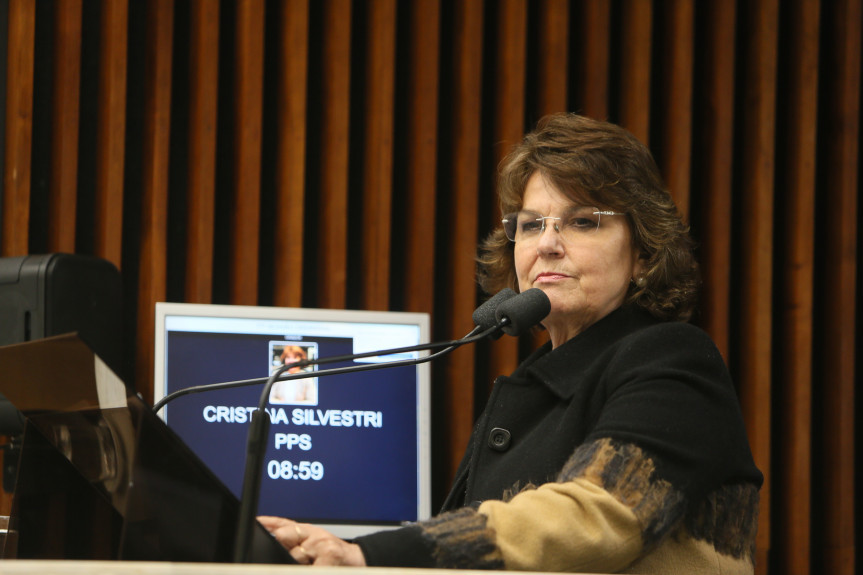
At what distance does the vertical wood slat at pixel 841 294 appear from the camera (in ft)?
11.1

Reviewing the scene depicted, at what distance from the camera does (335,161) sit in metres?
3.29

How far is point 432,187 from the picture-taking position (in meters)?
3.33

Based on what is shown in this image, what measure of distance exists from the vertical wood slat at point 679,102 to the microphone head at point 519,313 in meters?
2.00

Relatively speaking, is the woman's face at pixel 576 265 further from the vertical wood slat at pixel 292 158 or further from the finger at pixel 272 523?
the vertical wood slat at pixel 292 158

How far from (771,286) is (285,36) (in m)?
1.84

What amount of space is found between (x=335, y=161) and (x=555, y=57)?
84 cm

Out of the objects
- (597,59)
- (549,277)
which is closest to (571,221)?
(549,277)

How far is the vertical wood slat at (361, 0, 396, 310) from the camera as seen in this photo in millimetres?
3285

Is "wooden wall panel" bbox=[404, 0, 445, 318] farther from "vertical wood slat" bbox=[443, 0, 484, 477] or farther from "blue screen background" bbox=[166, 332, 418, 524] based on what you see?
"blue screen background" bbox=[166, 332, 418, 524]

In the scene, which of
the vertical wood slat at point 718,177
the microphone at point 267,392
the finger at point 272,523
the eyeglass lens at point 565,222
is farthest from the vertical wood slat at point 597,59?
the finger at point 272,523

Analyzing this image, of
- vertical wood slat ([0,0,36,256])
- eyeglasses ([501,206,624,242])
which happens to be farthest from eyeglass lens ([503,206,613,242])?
vertical wood slat ([0,0,36,256])

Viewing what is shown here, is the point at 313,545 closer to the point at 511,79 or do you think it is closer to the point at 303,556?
the point at 303,556

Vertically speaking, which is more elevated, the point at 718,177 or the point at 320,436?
the point at 718,177

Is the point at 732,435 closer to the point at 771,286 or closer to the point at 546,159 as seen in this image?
the point at 546,159
